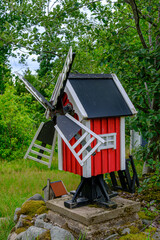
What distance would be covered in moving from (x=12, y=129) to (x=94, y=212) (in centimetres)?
822

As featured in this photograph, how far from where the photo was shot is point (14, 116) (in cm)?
1211

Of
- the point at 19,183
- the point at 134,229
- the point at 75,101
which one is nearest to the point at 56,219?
the point at 134,229

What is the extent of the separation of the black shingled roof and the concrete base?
1482 mm

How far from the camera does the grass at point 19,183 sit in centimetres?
625

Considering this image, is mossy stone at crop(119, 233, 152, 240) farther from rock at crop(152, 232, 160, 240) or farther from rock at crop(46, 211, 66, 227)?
rock at crop(46, 211, 66, 227)

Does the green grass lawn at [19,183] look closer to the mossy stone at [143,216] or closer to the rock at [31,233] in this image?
the rock at [31,233]

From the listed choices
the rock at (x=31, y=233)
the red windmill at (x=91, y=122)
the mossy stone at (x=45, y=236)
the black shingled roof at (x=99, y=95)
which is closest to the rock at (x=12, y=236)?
the rock at (x=31, y=233)

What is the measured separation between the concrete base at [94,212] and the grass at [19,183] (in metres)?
1.25

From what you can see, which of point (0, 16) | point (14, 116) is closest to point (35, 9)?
point (14, 116)

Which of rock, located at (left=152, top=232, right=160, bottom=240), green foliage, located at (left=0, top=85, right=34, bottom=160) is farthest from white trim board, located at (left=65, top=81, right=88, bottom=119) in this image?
green foliage, located at (left=0, top=85, right=34, bottom=160)

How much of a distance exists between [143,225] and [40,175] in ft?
14.8

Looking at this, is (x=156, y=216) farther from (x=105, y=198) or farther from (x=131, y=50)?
(x=131, y=50)

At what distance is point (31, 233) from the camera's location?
465 centimetres

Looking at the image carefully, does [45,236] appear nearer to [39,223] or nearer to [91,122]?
[39,223]
